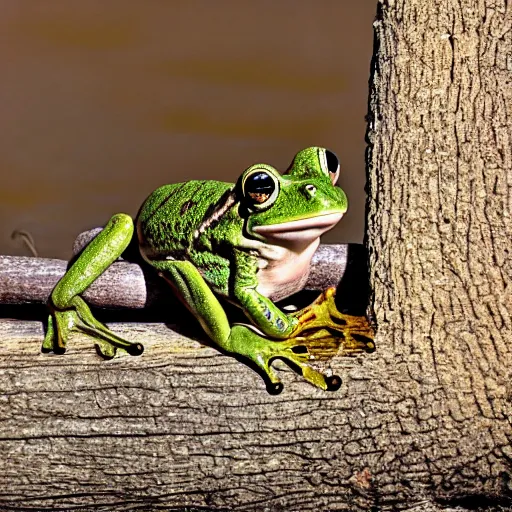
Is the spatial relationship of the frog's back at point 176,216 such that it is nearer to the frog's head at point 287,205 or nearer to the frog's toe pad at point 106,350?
the frog's head at point 287,205

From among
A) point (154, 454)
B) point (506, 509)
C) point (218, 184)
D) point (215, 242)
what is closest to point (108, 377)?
point (154, 454)

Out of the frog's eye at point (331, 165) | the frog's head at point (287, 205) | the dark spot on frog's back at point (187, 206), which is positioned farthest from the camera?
the dark spot on frog's back at point (187, 206)

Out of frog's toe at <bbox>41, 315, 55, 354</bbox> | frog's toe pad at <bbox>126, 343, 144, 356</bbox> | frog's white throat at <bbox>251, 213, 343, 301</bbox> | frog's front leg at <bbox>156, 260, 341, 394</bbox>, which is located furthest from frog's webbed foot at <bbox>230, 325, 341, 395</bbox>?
frog's toe at <bbox>41, 315, 55, 354</bbox>

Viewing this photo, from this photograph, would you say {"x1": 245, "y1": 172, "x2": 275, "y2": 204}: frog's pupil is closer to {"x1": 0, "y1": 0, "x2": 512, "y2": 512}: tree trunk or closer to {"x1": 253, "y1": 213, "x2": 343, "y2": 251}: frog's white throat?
{"x1": 253, "y1": 213, "x2": 343, "y2": 251}: frog's white throat

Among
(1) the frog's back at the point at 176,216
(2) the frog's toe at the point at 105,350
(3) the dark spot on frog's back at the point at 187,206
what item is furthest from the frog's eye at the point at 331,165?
(2) the frog's toe at the point at 105,350

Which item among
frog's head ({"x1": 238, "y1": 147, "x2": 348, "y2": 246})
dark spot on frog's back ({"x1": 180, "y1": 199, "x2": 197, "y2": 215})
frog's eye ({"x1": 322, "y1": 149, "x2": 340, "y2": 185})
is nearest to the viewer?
frog's head ({"x1": 238, "y1": 147, "x2": 348, "y2": 246})

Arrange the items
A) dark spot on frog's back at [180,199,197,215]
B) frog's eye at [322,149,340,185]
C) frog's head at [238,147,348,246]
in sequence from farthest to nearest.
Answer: dark spot on frog's back at [180,199,197,215] → frog's eye at [322,149,340,185] → frog's head at [238,147,348,246]
